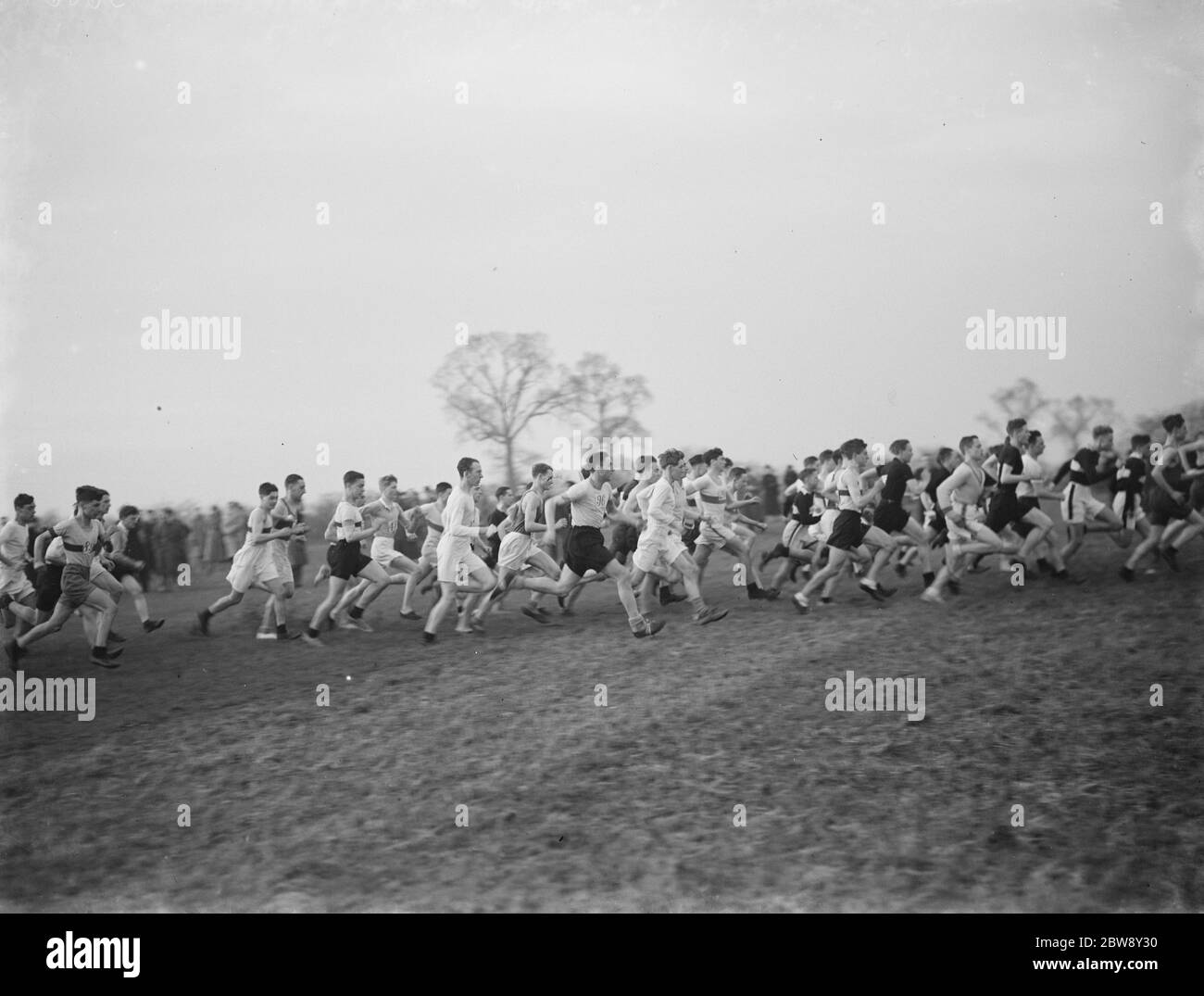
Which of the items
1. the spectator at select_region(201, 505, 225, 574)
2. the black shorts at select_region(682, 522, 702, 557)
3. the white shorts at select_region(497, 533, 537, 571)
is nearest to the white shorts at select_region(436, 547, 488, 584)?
the white shorts at select_region(497, 533, 537, 571)

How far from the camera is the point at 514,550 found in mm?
11461

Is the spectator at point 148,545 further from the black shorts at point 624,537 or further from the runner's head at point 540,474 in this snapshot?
the runner's head at point 540,474

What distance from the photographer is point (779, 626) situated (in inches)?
437

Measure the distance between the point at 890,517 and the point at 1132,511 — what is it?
107 inches

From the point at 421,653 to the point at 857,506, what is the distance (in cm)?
431

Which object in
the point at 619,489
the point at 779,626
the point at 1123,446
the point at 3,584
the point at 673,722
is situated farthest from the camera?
the point at 619,489

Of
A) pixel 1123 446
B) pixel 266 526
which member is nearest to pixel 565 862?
pixel 266 526

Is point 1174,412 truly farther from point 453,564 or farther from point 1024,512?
point 453,564

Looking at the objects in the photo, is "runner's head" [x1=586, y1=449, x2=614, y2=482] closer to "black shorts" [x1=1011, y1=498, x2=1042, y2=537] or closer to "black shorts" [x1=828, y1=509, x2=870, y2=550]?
"black shorts" [x1=828, y1=509, x2=870, y2=550]

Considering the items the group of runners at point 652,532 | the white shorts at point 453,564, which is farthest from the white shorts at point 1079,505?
the white shorts at point 453,564

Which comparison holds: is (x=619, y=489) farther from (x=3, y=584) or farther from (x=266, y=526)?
(x=3, y=584)

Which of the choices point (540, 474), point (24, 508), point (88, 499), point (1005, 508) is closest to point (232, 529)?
point (24, 508)

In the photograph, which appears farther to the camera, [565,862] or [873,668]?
[873,668]
